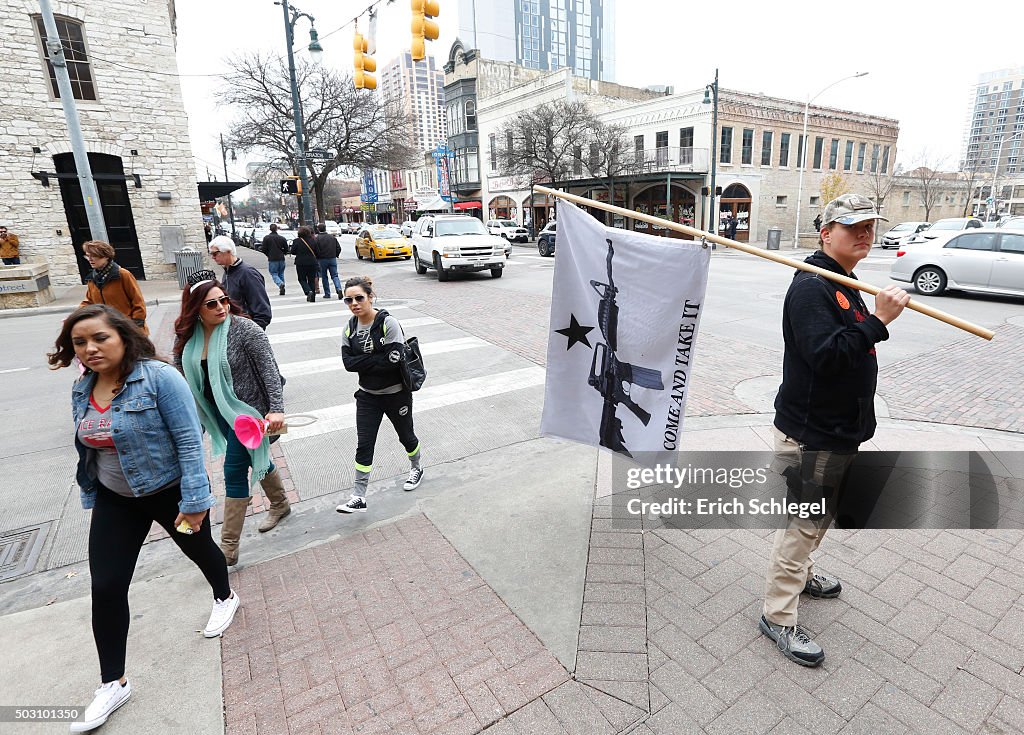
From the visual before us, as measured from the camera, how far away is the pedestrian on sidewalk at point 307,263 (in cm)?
1370

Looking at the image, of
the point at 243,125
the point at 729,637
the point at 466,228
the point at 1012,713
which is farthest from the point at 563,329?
the point at 243,125

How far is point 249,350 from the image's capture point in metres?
3.47

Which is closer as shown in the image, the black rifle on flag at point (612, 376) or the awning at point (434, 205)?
the black rifle on flag at point (612, 376)

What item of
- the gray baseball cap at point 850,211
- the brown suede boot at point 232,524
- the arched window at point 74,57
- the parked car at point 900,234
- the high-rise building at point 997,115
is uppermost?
the high-rise building at point 997,115

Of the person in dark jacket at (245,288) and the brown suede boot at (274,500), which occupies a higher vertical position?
the person in dark jacket at (245,288)

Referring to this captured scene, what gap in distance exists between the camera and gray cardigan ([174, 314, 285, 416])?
3.44m

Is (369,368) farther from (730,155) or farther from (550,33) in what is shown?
(550,33)

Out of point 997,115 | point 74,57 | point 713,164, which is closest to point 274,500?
point 74,57

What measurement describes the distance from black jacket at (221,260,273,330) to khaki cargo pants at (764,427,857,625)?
211 inches

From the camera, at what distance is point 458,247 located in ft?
54.8

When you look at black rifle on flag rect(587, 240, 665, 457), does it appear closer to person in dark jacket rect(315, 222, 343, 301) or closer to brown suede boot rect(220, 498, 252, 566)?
brown suede boot rect(220, 498, 252, 566)

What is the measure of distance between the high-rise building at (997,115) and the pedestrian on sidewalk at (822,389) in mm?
114448

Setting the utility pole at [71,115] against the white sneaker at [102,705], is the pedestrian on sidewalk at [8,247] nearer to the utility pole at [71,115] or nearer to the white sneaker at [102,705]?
the utility pole at [71,115]

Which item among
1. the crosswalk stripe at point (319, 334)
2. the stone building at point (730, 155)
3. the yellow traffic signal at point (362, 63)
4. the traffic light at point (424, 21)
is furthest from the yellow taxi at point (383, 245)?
the stone building at point (730, 155)
